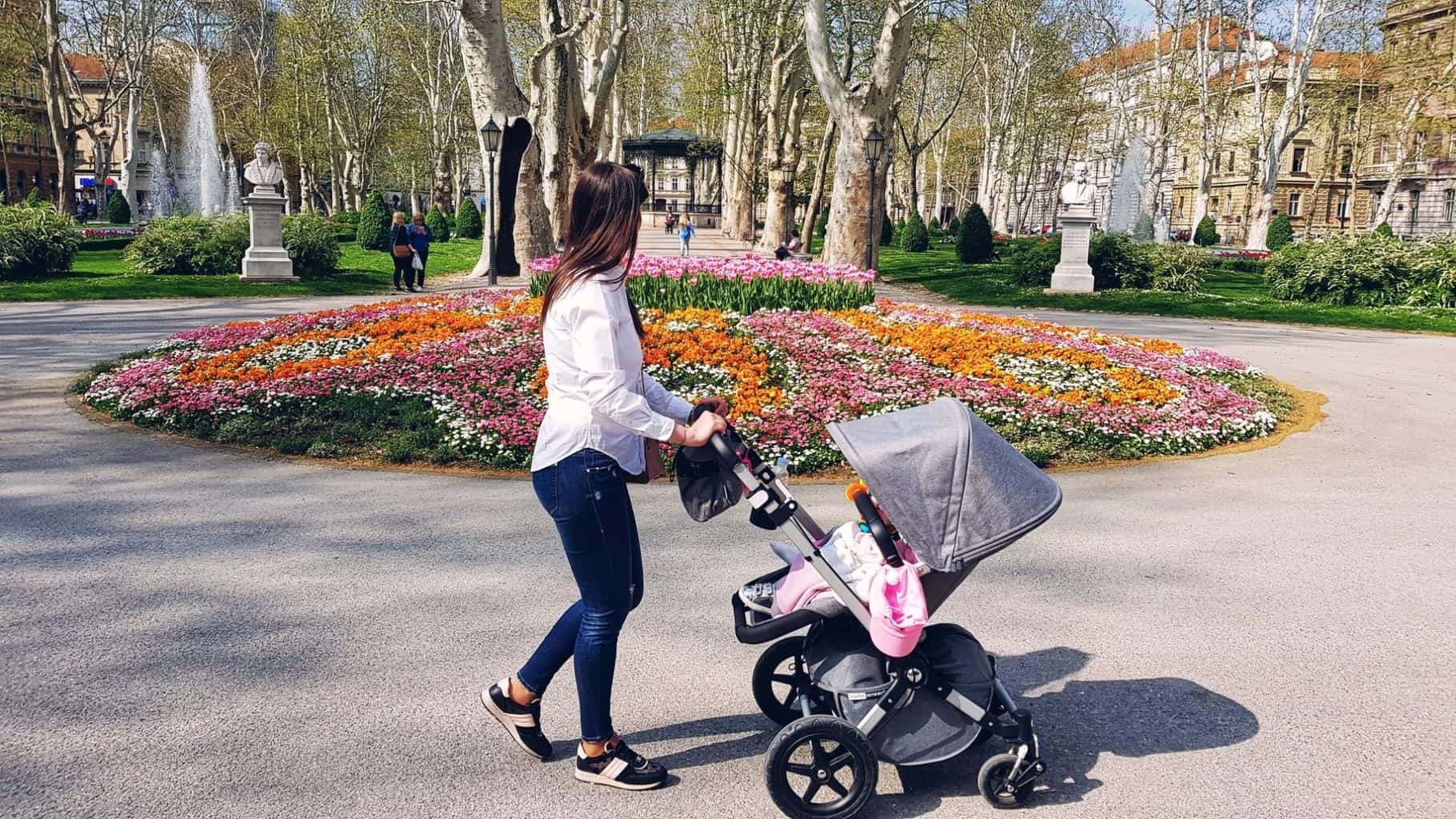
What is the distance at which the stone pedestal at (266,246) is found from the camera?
2061cm

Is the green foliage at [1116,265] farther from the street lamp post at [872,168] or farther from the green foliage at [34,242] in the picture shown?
the green foliage at [34,242]

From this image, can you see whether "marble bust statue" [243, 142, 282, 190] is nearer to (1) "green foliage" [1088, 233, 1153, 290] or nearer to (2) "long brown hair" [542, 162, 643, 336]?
(1) "green foliage" [1088, 233, 1153, 290]

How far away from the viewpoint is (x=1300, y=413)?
31.5 ft

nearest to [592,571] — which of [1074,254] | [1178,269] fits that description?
[1074,254]

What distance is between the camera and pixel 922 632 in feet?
10.3

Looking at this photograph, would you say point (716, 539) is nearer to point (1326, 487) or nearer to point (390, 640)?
point (390, 640)

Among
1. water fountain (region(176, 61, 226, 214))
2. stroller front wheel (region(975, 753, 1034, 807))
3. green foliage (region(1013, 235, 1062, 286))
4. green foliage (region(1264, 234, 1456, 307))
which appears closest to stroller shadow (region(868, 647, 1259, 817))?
stroller front wheel (region(975, 753, 1034, 807))

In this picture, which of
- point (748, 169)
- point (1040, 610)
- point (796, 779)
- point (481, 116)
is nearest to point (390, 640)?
point (796, 779)

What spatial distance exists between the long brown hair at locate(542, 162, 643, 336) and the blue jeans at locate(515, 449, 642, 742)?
527 millimetres

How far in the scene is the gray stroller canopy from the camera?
2898mm

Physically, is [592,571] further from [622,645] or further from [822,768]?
[622,645]

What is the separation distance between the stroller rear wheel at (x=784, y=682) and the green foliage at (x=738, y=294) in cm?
829

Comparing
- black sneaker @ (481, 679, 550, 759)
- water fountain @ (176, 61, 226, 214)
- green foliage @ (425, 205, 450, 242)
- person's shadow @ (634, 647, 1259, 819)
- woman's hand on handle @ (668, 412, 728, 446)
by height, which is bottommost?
person's shadow @ (634, 647, 1259, 819)

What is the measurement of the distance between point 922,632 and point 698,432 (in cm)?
96
